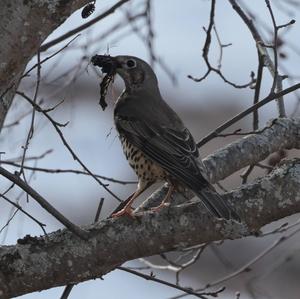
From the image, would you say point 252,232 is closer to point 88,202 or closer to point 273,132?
point 273,132

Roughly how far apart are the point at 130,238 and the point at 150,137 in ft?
5.11

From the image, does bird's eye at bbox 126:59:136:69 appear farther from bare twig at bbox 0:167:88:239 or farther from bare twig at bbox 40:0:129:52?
bare twig at bbox 0:167:88:239

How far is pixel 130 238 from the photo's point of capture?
423 centimetres

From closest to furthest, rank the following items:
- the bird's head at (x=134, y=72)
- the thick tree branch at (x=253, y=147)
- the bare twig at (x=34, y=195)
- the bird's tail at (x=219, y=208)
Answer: the bare twig at (x=34, y=195) → the bird's tail at (x=219, y=208) → the thick tree branch at (x=253, y=147) → the bird's head at (x=134, y=72)

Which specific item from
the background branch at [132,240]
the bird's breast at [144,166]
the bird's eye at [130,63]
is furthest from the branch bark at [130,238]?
the bird's eye at [130,63]

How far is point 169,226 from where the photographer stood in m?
4.21

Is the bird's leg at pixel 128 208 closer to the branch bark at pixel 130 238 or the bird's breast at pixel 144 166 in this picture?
the bird's breast at pixel 144 166

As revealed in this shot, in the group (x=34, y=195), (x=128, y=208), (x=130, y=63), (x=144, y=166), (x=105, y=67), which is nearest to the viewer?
(x=34, y=195)

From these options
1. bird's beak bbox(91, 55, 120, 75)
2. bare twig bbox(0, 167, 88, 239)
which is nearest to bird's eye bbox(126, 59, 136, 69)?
bird's beak bbox(91, 55, 120, 75)

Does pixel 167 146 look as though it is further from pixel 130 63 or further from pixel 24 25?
pixel 24 25

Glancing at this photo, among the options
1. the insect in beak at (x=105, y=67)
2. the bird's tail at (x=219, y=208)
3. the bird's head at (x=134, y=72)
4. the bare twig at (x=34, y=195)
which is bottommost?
the bird's tail at (x=219, y=208)

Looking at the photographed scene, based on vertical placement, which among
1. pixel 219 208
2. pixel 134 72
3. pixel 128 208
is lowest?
pixel 219 208

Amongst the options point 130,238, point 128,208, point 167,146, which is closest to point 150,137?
point 167,146

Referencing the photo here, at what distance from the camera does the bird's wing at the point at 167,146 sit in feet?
17.0
